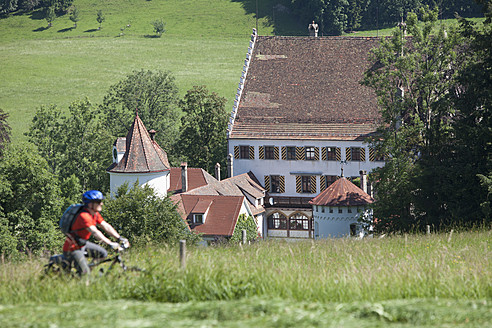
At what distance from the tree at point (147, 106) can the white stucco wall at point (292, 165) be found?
15.7m

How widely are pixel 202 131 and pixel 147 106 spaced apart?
39.3 feet

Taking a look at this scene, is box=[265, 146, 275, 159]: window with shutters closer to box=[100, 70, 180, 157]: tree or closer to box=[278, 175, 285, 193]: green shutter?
box=[278, 175, 285, 193]: green shutter

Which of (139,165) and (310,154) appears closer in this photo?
(139,165)

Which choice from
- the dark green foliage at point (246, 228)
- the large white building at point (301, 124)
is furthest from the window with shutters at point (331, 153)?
the dark green foliage at point (246, 228)

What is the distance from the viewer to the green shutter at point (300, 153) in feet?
189

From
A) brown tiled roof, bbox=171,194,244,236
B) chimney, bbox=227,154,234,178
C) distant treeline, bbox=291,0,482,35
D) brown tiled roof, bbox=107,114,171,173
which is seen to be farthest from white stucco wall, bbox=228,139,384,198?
distant treeline, bbox=291,0,482,35

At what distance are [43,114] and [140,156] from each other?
22.7 metres

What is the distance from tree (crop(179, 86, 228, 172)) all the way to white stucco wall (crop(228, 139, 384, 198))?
8.04 m

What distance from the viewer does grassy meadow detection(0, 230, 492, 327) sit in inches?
346

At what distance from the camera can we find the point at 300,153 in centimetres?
5762

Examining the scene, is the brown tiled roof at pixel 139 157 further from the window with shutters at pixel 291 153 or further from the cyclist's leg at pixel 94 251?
the cyclist's leg at pixel 94 251

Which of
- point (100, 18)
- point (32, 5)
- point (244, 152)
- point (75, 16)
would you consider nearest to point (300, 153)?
point (244, 152)

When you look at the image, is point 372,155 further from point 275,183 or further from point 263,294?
point 263,294

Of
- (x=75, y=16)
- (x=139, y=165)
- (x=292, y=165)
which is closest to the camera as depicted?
(x=139, y=165)
